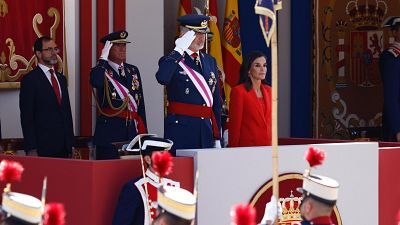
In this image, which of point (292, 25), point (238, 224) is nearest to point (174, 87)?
point (238, 224)

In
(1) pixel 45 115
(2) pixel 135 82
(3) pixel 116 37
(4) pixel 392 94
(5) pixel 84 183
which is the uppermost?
(3) pixel 116 37

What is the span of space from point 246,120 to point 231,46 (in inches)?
129

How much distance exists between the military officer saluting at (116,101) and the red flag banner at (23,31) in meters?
0.50

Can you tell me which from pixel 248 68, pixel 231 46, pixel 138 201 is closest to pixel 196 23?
pixel 248 68

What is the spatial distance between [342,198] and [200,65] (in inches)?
53.5

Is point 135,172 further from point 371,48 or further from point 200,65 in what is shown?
point 371,48

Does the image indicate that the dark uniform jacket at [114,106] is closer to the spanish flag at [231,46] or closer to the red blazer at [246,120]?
the red blazer at [246,120]

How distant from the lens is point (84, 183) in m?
7.12

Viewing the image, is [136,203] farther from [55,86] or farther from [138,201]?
[55,86]

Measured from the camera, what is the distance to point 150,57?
10625mm

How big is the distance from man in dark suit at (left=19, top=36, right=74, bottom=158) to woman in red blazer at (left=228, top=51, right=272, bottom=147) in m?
1.29

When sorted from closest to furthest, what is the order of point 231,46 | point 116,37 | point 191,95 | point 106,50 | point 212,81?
point 191,95 → point 212,81 → point 106,50 → point 116,37 → point 231,46

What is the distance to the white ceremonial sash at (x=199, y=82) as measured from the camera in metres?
8.41

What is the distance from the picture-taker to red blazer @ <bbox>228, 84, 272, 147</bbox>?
862cm
